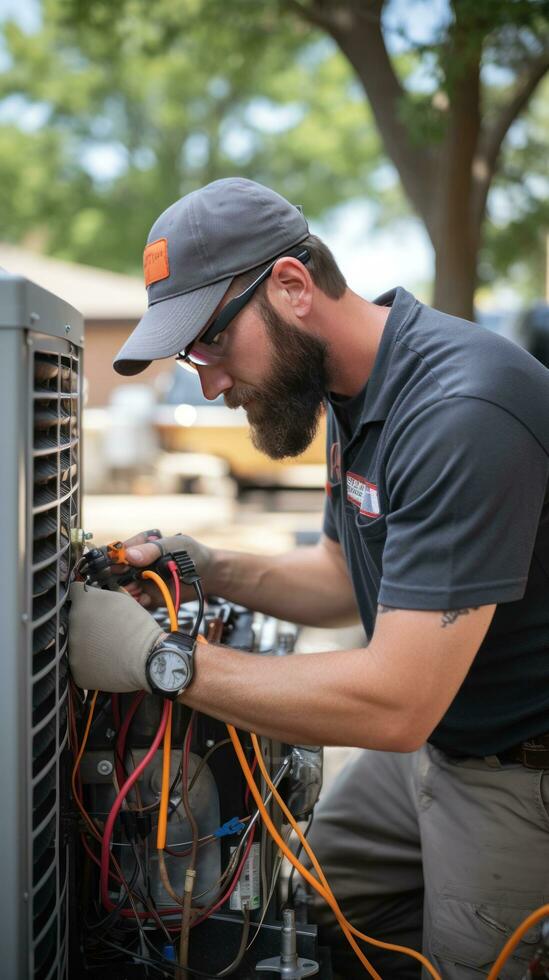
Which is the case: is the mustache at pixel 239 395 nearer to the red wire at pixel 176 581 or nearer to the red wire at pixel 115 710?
the red wire at pixel 176 581

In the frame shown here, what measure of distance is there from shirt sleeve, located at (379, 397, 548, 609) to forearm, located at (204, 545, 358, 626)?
79cm

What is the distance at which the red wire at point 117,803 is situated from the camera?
5.65 feet

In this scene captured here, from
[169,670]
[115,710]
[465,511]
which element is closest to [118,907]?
[115,710]

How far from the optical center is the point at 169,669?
165cm

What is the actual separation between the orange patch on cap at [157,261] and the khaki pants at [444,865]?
1.15m

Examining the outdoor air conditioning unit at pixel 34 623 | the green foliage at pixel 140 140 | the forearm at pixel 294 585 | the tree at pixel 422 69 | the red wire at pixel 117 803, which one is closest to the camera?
the outdoor air conditioning unit at pixel 34 623

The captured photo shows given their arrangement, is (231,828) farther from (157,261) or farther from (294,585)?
(157,261)

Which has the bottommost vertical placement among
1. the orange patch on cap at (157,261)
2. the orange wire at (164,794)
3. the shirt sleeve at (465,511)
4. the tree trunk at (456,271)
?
the orange wire at (164,794)

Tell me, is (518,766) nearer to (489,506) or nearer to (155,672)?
(489,506)

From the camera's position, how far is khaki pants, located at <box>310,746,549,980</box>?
6.19 ft

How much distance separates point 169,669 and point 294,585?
0.88 meters

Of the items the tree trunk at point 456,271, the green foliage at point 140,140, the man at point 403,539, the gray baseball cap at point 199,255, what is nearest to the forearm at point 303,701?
the man at point 403,539

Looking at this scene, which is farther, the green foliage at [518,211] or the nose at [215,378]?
the green foliage at [518,211]

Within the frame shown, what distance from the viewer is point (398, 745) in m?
1.68
